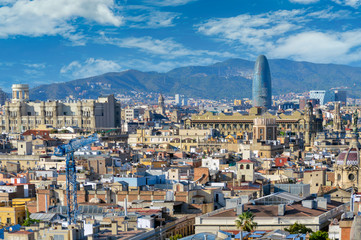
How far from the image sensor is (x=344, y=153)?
62031 millimetres

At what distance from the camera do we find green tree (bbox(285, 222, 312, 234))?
130 feet

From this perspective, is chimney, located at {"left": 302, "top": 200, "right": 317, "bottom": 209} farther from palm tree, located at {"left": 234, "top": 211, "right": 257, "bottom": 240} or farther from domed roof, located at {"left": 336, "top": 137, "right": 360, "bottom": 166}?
domed roof, located at {"left": 336, "top": 137, "right": 360, "bottom": 166}

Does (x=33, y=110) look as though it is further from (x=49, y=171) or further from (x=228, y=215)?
(x=228, y=215)

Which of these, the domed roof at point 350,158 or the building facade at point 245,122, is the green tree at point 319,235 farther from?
the building facade at point 245,122

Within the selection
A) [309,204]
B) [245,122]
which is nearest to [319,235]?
[309,204]

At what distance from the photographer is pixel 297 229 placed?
40000 millimetres

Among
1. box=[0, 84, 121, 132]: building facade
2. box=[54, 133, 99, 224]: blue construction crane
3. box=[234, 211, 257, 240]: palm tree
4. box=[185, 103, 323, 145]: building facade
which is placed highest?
box=[0, 84, 121, 132]: building facade

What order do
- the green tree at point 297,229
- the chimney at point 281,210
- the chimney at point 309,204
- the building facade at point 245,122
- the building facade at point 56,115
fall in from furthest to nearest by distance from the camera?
the building facade at point 245,122 < the building facade at point 56,115 < the chimney at point 309,204 < the chimney at point 281,210 < the green tree at point 297,229

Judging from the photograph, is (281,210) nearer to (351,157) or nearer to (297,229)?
(297,229)

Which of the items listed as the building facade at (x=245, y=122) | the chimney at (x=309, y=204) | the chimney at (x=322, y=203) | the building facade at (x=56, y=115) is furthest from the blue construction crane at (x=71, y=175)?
the building facade at (x=245, y=122)

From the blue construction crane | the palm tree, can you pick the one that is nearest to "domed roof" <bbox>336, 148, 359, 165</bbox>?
the blue construction crane

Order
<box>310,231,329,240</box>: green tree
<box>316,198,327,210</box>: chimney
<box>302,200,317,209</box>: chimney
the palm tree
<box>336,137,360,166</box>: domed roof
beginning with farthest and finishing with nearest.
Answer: <box>336,137,360,166</box>: domed roof < <box>316,198,327,210</box>: chimney < <box>302,200,317,209</box>: chimney < the palm tree < <box>310,231,329,240</box>: green tree

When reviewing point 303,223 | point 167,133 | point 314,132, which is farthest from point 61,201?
point 314,132

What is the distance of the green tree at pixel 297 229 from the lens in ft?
130
